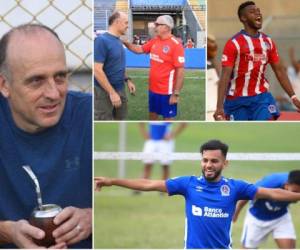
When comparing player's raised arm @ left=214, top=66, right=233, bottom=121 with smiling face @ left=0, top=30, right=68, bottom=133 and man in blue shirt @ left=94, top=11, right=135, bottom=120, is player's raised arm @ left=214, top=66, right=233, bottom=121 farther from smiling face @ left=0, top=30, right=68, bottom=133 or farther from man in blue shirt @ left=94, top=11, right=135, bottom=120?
smiling face @ left=0, top=30, right=68, bottom=133

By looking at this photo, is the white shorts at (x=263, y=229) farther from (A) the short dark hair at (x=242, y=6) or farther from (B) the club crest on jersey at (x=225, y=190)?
(A) the short dark hair at (x=242, y=6)

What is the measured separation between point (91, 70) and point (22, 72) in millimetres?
454

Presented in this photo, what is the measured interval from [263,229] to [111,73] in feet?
5.38

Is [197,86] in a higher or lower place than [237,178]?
higher

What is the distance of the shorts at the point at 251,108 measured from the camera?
806 centimetres

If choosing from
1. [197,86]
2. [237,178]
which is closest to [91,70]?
[197,86]

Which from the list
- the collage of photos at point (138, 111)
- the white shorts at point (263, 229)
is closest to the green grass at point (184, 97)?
the collage of photos at point (138, 111)

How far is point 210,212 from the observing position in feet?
26.5

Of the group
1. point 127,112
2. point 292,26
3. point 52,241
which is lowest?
point 52,241

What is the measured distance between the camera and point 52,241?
26.3 ft

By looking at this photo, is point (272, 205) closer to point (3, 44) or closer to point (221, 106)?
point (221, 106)

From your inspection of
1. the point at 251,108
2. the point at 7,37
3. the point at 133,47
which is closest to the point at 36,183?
the point at 7,37

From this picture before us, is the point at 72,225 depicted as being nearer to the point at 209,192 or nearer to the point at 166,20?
the point at 209,192

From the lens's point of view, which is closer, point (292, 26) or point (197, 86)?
point (197, 86)
